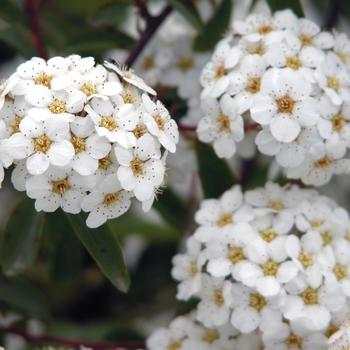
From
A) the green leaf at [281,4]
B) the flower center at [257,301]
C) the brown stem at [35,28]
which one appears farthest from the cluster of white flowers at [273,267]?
the brown stem at [35,28]

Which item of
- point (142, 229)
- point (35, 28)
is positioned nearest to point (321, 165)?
point (35, 28)

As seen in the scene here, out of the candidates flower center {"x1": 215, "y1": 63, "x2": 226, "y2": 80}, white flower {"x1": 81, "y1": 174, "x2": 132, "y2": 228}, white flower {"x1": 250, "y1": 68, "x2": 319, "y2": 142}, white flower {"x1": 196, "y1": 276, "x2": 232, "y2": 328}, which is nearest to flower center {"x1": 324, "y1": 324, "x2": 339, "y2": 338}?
white flower {"x1": 196, "y1": 276, "x2": 232, "y2": 328}

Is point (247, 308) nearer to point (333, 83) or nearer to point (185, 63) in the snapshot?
point (333, 83)

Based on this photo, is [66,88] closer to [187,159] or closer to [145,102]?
[145,102]

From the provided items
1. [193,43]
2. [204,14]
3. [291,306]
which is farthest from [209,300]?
[204,14]

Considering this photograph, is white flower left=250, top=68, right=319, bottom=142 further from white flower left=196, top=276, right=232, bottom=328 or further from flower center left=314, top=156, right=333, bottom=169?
white flower left=196, top=276, right=232, bottom=328
